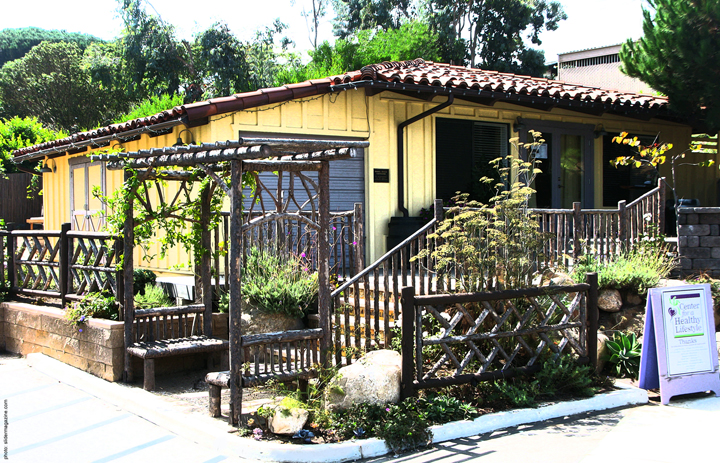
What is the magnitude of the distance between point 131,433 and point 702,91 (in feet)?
32.8

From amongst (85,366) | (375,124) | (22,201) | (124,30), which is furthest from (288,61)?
(85,366)

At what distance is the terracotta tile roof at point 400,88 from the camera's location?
8805 millimetres

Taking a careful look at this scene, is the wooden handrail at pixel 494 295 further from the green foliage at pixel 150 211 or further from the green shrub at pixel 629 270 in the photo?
the green foliage at pixel 150 211

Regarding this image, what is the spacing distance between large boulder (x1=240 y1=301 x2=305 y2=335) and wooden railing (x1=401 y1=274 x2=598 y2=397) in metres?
1.60

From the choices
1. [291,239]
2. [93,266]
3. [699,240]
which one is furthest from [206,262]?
[699,240]

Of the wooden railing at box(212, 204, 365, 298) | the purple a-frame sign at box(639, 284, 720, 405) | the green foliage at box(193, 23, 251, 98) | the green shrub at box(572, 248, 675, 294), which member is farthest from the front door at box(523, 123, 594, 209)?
the green foliage at box(193, 23, 251, 98)

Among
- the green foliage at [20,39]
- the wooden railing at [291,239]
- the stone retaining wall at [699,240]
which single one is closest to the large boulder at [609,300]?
the stone retaining wall at [699,240]

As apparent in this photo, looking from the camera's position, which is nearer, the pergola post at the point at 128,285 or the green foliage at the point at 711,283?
the pergola post at the point at 128,285

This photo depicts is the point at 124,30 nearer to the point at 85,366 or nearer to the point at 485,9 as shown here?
the point at 485,9

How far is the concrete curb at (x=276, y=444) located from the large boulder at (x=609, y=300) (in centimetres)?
154

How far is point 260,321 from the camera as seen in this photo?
7.00 meters

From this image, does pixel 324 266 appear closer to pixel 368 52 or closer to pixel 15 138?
pixel 15 138

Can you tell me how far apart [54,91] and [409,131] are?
32.0 metres

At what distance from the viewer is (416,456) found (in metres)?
4.61
